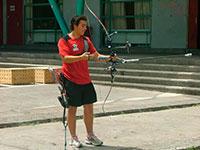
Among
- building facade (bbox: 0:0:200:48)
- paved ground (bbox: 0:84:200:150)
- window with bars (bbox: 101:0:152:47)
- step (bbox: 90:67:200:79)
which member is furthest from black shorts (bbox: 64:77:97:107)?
window with bars (bbox: 101:0:152:47)

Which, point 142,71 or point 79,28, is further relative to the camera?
point 142,71

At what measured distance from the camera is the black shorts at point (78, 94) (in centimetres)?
733

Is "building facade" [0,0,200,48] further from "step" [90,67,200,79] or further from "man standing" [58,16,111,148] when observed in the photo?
"man standing" [58,16,111,148]

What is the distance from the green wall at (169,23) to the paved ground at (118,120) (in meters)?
5.77

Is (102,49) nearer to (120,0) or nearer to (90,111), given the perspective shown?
(120,0)

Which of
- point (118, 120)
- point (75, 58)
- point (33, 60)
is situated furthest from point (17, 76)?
point (75, 58)

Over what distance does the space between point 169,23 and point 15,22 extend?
893cm

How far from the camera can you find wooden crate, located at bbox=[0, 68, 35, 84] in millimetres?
15320

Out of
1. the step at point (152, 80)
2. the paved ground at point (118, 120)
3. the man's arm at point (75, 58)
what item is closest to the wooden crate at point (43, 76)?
the step at point (152, 80)

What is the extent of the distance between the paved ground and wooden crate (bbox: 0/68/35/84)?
1.74 m

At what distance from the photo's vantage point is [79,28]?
24.0ft

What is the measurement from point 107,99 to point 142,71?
3.09 metres

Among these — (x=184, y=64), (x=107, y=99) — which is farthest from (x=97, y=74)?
(x=107, y=99)

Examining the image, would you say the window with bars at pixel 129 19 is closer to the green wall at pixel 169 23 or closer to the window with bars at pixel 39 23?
the green wall at pixel 169 23
